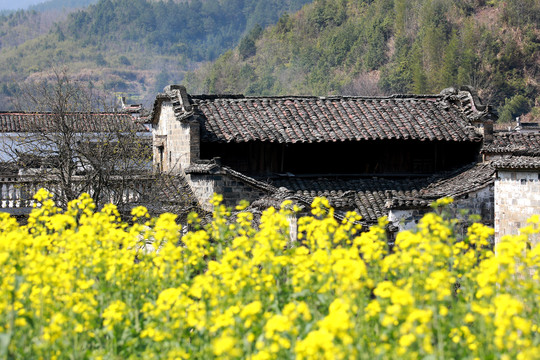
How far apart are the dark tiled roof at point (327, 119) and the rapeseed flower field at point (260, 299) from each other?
12757 mm

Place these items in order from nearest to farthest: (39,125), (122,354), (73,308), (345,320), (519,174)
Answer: (345,320) < (73,308) < (122,354) < (519,174) < (39,125)

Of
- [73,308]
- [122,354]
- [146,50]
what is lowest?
[122,354]

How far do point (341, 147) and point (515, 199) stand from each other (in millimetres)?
5990

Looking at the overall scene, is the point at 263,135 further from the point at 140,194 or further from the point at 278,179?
the point at 140,194

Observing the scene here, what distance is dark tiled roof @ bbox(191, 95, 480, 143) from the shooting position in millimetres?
20844

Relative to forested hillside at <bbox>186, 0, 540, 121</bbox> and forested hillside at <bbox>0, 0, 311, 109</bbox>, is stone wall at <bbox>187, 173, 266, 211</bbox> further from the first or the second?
forested hillside at <bbox>0, 0, 311, 109</bbox>

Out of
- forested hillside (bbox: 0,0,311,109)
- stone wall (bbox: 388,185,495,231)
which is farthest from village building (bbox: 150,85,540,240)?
forested hillside (bbox: 0,0,311,109)

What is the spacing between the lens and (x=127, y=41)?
17488 centimetres

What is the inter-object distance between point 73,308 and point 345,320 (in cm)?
276

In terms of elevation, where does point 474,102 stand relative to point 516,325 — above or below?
above

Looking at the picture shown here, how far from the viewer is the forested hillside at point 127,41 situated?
469ft

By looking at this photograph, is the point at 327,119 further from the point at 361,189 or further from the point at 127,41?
the point at 127,41

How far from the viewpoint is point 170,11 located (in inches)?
7648

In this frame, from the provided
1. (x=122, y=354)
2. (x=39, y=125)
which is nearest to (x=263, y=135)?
(x=39, y=125)
